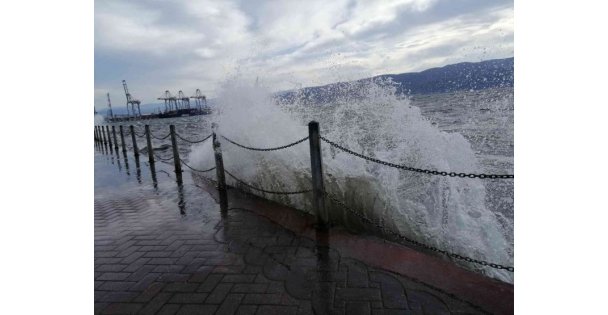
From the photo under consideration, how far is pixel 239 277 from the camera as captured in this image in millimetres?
3545

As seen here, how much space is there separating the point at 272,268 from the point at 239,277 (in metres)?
0.36

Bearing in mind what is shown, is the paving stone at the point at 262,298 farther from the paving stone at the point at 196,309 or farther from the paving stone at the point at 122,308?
the paving stone at the point at 122,308

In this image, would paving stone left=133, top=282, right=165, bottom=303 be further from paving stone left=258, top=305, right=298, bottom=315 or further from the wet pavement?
paving stone left=258, top=305, right=298, bottom=315

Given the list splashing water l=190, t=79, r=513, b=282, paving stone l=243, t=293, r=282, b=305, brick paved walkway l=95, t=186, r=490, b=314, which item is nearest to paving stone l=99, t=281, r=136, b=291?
brick paved walkway l=95, t=186, r=490, b=314

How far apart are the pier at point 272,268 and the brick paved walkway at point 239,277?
0.01 meters

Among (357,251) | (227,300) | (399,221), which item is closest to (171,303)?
(227,300)

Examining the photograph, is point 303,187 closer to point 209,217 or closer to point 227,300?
point 209,217

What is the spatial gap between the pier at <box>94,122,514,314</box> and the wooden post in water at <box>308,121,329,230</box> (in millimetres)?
14

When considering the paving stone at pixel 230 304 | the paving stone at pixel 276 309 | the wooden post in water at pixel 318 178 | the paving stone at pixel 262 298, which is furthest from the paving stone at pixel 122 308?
the wooden post in water at pixel 318 178

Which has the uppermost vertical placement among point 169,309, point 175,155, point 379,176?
point 175,155

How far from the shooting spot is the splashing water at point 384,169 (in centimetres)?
550

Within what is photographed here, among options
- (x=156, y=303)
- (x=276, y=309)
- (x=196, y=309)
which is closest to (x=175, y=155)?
(x=156, y=303)

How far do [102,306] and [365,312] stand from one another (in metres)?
2.42

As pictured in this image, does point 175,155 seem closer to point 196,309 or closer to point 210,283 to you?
point 210,283
